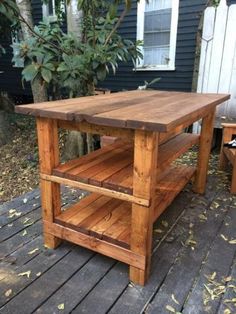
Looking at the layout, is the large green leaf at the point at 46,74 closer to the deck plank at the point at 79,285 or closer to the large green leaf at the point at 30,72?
the large green leaf at the point at 30,72

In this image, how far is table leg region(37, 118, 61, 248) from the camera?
5.29 feet

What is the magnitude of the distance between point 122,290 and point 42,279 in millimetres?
448

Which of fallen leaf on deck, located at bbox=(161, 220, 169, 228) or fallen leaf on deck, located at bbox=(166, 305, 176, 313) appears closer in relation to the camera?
fallen leaf on deck, located at bbox=(166, 305, 176, 313)

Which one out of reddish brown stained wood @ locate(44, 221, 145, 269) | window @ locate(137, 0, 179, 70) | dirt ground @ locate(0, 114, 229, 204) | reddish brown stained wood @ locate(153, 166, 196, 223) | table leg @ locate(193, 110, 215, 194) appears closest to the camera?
→ reddish brown stained wood @ locate(44, 221, 145, 269)

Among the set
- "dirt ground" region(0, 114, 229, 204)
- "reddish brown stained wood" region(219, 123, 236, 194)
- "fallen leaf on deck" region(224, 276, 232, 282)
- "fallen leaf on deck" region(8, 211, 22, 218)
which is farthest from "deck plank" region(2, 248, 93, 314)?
"dirt ground" region(0, 114, 229, 204)

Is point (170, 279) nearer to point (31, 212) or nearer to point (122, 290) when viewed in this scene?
point (122, 290)

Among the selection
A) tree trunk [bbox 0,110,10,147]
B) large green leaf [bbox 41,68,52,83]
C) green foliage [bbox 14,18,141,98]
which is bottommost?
tree trunk [bbox 0,110,10,147]

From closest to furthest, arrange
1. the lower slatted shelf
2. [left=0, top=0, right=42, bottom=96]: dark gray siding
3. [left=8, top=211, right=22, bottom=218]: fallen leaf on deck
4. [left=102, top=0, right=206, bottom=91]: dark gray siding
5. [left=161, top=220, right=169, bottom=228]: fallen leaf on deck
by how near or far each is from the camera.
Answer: the lower slatted shelf → [left=161, top=220, right=169, bottom=228]: fallen leaf on deck → [left=8, top=211, right=22, bottom=218]: fallen leaf on deck → [left=102, top=0, right=206, bottom=91]: dark gray siding → [left=0, top=0, right=42, bottom=96]: dark gray siding

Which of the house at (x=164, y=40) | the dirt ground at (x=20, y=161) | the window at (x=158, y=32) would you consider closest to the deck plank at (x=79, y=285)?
the dirt ground at (x=20, y=161)

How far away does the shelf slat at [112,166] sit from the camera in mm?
1540

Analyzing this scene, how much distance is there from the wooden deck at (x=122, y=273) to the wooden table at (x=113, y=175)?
122 millimetres

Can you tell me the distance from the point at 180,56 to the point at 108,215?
422 cm

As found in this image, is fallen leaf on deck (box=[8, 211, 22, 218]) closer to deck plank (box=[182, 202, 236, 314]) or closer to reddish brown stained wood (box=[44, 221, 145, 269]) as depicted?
reddish brown stained wood (box=[44, 221, 145, 269])

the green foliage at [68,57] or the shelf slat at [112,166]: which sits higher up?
the green foliage at [68,57]
